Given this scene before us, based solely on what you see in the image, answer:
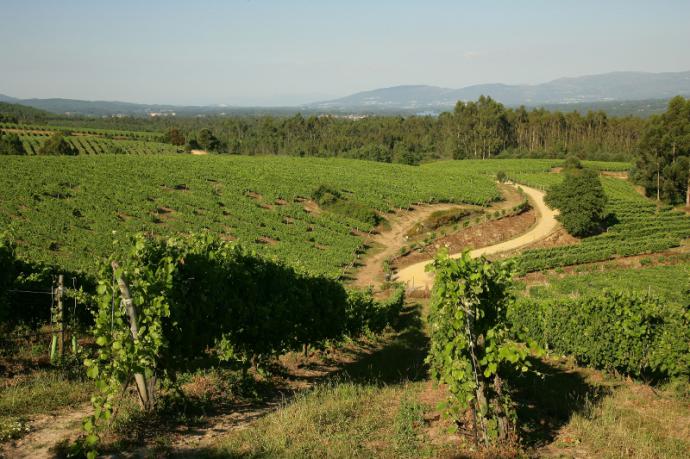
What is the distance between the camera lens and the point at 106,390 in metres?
7.39

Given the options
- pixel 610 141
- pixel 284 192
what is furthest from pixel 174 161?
pixel 610 141

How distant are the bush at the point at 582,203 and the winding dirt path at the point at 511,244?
228 cm

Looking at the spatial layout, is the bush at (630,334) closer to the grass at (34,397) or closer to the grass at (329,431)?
the grass at (329,431)

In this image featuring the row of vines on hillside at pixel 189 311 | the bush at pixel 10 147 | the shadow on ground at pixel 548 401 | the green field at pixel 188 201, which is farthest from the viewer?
the bush at pixel 10 147

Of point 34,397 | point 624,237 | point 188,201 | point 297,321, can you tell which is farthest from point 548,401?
point 624,237

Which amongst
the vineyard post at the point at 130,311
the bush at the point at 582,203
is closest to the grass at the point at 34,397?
the vineyard post at the point at 130,311

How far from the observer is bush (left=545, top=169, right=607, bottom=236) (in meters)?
45.9

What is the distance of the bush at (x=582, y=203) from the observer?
4594 centimetres

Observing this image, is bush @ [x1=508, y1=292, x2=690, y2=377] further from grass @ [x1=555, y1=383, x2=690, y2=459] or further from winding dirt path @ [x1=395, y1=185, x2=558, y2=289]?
winding dirt path @ [x1=395, y1=185, x2=558, y2=289]

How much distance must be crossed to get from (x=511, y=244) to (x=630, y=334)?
31856 mm

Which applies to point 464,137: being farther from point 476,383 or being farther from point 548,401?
point 476,383

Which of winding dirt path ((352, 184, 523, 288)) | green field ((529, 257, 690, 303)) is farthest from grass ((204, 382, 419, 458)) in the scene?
winding dirt path ((352, 184, 523, 288))

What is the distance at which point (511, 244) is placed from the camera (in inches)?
1770

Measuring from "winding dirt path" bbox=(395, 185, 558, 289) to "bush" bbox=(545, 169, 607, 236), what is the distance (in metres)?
2.28
